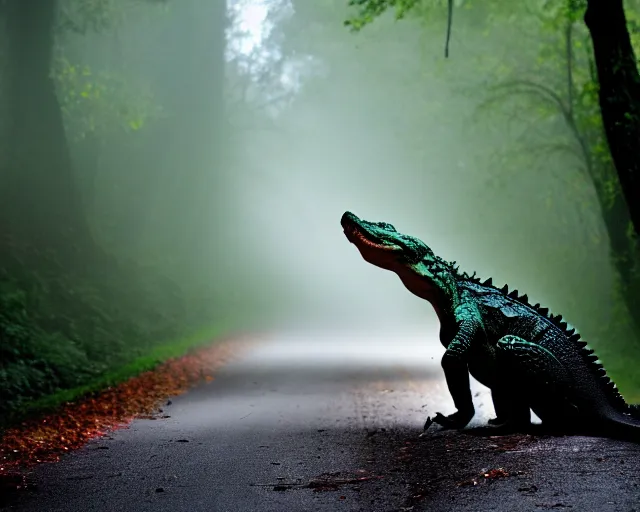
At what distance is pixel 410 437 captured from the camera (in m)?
6.91

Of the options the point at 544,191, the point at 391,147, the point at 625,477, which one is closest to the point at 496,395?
the point at 625,477

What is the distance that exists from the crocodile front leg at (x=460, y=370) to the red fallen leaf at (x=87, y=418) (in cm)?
367

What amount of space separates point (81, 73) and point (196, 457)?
2034 cm

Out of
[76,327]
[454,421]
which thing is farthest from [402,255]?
[76,327]

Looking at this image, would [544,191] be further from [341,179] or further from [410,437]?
[341,179]

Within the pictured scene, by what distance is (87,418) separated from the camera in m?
8.77

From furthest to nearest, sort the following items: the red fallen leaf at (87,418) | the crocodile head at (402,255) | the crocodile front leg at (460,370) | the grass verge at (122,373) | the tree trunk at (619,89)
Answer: the grass verge at (122,373) < the tree trunk at (619,89) < the red fallen leaf at (87,418) < the crocodile head at (402,255) < the crocodile front leg at (460,370)

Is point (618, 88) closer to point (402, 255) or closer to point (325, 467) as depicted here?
point (402, 255)

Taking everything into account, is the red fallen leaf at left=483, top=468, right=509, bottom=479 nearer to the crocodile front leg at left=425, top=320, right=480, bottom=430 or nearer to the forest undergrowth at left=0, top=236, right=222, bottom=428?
the crocodile front leg at left=425, top=320, right=480, bottom=430

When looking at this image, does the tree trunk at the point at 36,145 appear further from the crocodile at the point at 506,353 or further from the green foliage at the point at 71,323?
the crocodile at the point at 506,353

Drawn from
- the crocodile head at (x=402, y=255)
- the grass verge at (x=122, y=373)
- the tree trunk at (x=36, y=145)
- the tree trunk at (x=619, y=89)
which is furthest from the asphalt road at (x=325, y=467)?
the tree trunk at (x=36, y=145)

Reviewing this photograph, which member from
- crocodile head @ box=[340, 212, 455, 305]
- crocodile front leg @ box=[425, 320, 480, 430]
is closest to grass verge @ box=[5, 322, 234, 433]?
crocodile head @ box=[340, 212, 455, 305]

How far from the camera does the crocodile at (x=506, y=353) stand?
6059 millimetres

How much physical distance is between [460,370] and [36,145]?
17.2m
